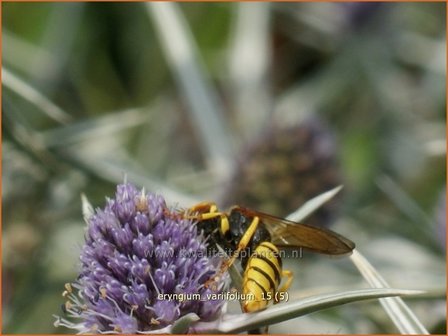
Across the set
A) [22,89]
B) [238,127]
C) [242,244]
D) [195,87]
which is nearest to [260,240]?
[242,244]

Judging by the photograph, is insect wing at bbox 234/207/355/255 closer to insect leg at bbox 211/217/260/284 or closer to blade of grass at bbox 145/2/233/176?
insect leg at bbox 211/217/260/284

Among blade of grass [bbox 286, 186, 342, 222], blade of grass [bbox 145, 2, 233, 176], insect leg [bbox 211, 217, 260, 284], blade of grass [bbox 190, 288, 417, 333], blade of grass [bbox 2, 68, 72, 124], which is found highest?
blade of grass [bbox 145, 2, 233, 176]

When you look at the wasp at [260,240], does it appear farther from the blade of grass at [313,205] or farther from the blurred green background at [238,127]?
the blurred green background at [238,127]

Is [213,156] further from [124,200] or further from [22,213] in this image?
[124,200]

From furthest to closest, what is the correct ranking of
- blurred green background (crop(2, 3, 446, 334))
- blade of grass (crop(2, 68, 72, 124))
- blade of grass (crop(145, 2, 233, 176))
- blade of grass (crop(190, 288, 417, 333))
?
blade of grass (crop(145, 2, 233, 176)) → blurred green background (crop(2, 3, 446, 334)) → blade of grass (crop(2, 68, 72, 124)) → blade of grass (crop(190, 288, 417, 333))

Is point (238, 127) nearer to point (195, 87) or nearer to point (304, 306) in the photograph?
point (195, 87)

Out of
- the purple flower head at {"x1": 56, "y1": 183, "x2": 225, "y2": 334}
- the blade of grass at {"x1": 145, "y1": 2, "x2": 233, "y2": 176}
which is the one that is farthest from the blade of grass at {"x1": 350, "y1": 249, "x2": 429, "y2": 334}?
the blade of grass at {"x1": 145, "y1": 2, "x2": 233, "y2": 176}
